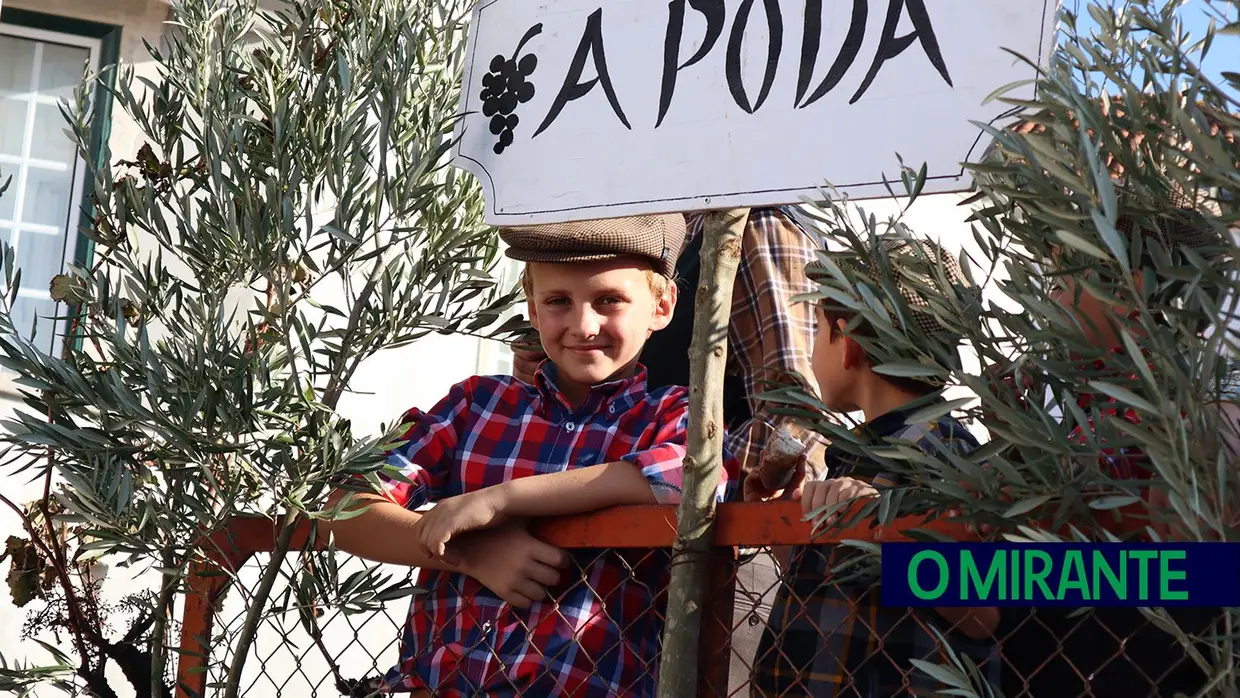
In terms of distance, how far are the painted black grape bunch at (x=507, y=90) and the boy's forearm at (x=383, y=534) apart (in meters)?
0.86

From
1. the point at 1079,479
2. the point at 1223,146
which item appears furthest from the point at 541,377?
the point at 1223,146

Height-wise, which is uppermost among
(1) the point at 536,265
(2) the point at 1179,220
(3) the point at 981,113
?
(3) the point at 981,113

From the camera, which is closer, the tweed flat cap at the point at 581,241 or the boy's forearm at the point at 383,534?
the boy's forearm at the point at 383,534

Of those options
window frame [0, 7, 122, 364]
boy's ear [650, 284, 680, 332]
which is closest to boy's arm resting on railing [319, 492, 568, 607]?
boy's ear [650, 284, 680, 332]

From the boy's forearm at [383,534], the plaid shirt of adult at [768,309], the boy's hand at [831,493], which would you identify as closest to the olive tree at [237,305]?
the boy's forearm at [383,534]

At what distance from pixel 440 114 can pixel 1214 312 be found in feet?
7.26

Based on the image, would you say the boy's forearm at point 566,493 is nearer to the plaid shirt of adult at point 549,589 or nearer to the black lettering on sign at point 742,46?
the plaid shirt of adult at point 549,589

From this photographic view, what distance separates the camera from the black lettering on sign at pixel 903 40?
2.54 metres

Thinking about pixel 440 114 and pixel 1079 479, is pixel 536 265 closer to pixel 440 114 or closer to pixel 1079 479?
pixel 440 114

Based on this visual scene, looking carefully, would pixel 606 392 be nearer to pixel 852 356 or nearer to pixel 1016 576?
pixel 852 356

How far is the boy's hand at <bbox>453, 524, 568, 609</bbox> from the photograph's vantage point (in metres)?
2.89

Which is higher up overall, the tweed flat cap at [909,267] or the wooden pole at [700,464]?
the tweed flat cap at [909,267]

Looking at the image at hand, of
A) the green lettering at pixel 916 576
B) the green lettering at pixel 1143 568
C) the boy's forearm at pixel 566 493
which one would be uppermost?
the green lettering at pixel 1143 568

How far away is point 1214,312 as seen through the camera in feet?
5.68
